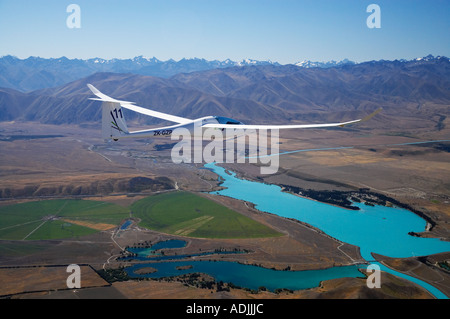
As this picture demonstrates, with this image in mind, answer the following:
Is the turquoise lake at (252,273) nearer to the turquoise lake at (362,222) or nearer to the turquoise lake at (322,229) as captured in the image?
the turquoise lake at (322,229)

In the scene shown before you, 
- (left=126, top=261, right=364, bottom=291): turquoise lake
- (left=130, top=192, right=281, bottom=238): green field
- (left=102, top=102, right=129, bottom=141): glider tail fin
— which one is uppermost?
(left=102, top=102, right=129, bottom=141): glider tail fin

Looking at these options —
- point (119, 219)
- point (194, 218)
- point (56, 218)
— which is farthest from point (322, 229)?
point (56, 218)

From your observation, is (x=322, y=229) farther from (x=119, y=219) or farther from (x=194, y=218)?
(x=119, y=219)

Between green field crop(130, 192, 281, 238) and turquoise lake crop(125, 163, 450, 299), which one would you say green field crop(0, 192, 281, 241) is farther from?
turquoise lake crop(125, 163, 450, 299)

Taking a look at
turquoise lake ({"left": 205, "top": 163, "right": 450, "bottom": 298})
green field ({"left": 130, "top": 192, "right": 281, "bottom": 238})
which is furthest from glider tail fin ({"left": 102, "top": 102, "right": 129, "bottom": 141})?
turquoise lake ({"left": 205, "top": 163, "right": 450, "bottom": 298})

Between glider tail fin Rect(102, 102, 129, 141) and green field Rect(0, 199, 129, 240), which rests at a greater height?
glider tail fin Rect(102, 102, 129, 141)

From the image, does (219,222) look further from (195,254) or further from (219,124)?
(219,124)
